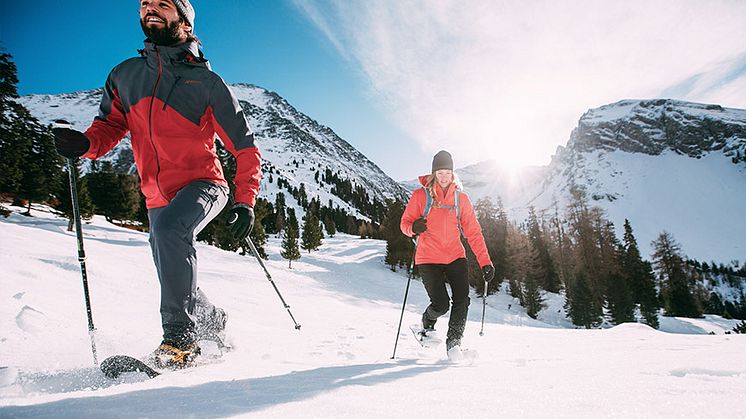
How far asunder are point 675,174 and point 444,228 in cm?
19219

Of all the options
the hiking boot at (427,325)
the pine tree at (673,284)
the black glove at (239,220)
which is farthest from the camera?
the pine tree at (673,284)

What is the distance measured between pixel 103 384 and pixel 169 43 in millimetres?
2405

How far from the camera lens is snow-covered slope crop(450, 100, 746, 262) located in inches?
4269

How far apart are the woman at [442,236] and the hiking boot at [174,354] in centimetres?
261

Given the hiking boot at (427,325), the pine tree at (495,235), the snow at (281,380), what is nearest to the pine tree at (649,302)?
the pine tree at (495,235)

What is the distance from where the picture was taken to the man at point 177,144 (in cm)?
222

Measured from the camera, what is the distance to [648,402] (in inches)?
54.0

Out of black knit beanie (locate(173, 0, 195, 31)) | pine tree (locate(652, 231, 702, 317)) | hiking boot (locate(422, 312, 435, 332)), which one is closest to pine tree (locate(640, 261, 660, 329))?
pine tree (locate(652, 231, 702, 317))

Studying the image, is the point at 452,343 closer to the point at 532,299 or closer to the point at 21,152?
the point at 532,299

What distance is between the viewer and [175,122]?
2.47 m

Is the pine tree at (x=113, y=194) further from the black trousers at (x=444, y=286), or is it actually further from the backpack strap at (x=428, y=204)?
the black trousers at (x=444, y=286)

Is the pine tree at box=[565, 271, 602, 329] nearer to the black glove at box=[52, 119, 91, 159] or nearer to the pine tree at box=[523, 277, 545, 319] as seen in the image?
the pine tree at box=[523, 277, 545, 319]

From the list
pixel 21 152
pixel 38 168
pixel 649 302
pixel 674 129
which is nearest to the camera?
pixel 21 152

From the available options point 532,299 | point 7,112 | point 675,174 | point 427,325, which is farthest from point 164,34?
point 675,174
